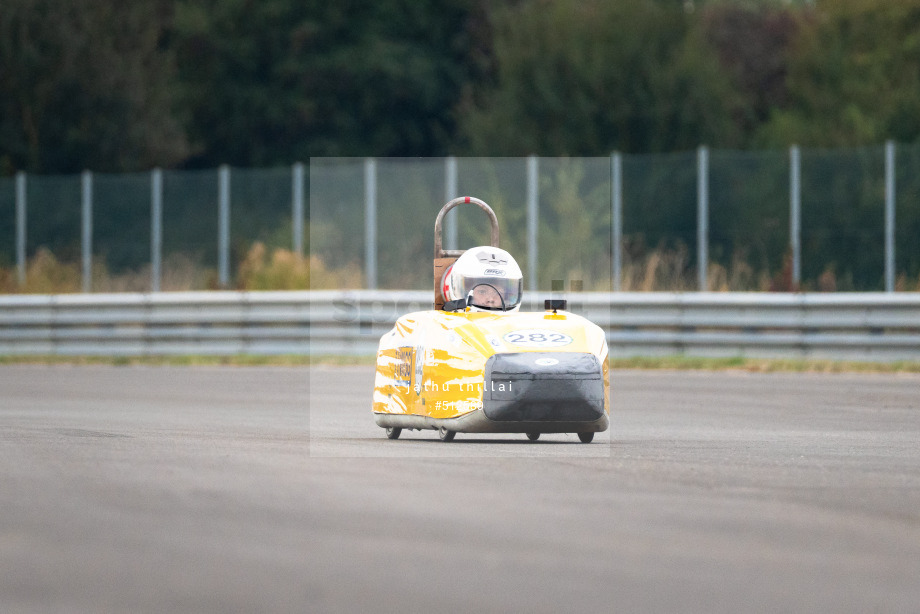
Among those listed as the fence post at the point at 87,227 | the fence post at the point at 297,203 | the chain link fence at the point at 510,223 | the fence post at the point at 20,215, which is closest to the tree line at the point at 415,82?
the fence post at the point at 20,215

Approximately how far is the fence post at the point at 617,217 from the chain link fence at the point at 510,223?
4 cm

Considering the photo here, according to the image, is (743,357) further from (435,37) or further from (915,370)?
(435,37)

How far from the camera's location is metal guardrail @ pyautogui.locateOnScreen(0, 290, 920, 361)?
2161 cm

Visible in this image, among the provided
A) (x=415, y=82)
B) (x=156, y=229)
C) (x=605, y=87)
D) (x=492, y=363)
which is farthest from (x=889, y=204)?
(x=415, y=82)

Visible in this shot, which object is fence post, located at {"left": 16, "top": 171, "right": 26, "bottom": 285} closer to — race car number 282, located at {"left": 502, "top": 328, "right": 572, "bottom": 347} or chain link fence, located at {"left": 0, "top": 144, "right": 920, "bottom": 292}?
chain link fence, located at {"left": 0, "top": 144, "right": 920, "bottom": 292}

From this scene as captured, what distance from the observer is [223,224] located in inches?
1179

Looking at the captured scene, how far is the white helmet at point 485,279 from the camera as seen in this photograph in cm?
1169

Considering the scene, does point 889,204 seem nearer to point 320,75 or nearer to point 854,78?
point 854,78

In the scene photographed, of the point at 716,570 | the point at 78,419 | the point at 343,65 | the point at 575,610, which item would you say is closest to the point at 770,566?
the point at 716,570

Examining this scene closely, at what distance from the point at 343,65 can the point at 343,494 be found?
41518 millimetres

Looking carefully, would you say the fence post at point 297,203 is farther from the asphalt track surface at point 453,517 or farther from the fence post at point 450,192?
the asphalt track surface at point 453,517

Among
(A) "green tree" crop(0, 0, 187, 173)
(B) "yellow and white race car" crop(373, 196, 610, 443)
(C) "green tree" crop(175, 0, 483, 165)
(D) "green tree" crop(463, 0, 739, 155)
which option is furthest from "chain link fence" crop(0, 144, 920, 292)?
(C) "green tree" crop(175, 0, 483, 165)

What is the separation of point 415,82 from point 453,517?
4244 centimetres

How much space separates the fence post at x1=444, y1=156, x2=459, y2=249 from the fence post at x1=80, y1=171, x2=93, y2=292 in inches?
253
